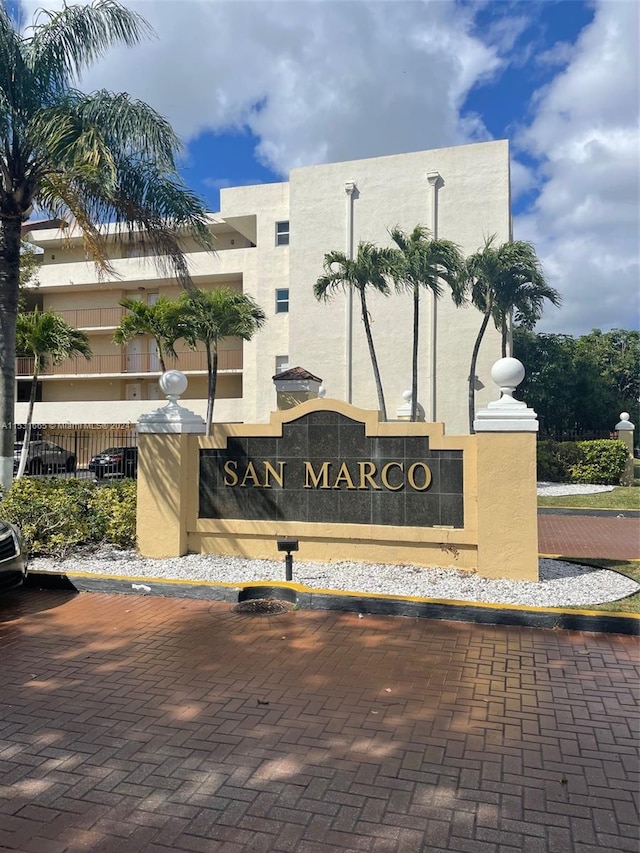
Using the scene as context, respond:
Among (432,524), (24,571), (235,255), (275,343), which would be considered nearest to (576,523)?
(432,524)

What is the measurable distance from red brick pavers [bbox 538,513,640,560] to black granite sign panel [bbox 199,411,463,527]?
2809 mm

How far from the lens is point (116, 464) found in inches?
600

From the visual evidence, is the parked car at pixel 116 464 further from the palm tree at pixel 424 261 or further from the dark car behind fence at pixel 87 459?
the palm tree at pixel 424 261

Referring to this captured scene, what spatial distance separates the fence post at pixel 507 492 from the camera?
721 centimetres

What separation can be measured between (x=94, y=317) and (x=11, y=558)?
29417mm

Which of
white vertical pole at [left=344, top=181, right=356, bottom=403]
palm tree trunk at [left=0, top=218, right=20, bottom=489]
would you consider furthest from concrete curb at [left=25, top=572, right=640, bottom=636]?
white vertical pole at [left=344, top=181, right=356, bottom=403]

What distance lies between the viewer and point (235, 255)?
29781mm

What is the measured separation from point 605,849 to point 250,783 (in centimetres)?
176

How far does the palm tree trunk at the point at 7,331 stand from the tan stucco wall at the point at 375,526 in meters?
2.36

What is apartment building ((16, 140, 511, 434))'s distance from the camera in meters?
24.3

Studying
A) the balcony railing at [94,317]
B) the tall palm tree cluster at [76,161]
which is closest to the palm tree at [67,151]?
the tall palm tree cluster at [76,161]

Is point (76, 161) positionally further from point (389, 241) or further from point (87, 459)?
point (389, 241)

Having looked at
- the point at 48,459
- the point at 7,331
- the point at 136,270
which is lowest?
the point at 48,459

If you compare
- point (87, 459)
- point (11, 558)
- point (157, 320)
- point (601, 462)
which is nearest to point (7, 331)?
point (11, 558)
